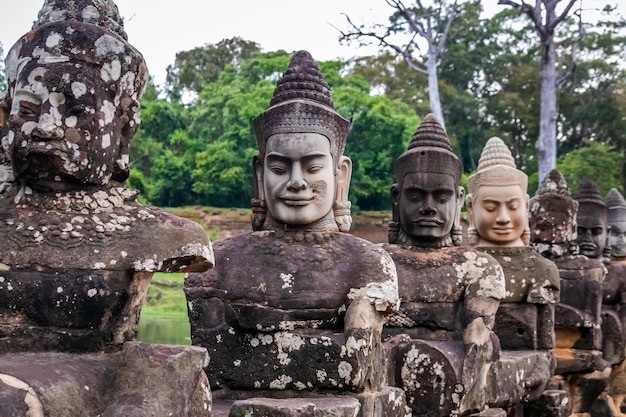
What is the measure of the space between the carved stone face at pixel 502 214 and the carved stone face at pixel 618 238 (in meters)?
4.91

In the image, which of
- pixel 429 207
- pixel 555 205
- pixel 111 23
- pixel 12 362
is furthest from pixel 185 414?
pixel 555 205

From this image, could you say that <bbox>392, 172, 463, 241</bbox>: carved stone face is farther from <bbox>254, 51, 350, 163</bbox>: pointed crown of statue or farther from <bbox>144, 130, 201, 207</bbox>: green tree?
<bbox>144, 130, 201, 207</bbox>: green tree

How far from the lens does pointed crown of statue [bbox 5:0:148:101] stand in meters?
3.33

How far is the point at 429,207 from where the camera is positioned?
5.98 metres

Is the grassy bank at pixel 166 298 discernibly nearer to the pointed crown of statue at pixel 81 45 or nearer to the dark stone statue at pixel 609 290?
the dark stone statue at pixel 609 290

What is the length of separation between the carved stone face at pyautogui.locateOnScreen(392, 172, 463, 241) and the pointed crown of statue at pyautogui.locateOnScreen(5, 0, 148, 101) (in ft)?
9.55

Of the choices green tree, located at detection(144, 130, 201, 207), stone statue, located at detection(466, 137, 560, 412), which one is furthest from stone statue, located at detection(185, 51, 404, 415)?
green tree, located at detection(144, 130, 201, 207)

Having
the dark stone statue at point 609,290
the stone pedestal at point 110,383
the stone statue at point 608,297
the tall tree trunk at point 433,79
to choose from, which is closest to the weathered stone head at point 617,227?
the stone statue at point 608,297

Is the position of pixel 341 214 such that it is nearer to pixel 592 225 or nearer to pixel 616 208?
pixel 592 225

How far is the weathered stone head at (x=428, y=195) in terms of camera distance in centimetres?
600

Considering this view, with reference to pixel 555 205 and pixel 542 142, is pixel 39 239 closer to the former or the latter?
pixel 555 205

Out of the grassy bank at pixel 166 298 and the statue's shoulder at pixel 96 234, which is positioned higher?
the statue's shoulder at pixel 96 234

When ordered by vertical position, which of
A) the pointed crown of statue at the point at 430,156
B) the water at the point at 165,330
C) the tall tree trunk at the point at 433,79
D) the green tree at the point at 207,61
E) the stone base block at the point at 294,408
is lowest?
the water at the point at 165,330

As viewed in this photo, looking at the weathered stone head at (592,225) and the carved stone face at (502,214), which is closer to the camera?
the carved stone face at (502,214)
